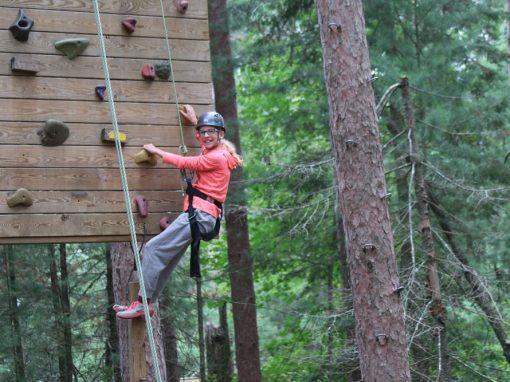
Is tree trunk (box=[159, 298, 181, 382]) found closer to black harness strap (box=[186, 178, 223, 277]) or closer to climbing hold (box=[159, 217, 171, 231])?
climbing hold (box=[159, 217, 171, 231])

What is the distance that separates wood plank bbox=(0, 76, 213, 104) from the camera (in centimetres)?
607

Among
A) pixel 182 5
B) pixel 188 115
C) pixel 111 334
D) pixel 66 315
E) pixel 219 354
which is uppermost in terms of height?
pixel 182 5

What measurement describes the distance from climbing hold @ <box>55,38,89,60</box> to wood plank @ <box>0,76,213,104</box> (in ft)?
0.63

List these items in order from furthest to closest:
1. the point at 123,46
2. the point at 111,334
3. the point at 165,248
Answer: the point at 111,334
the point at 123,46
the point at 165,248

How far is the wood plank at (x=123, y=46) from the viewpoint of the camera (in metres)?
6.10

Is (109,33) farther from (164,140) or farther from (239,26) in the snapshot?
(239,26)

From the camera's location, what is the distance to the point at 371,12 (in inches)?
450

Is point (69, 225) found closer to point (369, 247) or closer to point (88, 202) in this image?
point (88, 202)

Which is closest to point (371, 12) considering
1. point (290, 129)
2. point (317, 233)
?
point (290, 129)

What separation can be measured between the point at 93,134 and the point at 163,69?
2.42ft

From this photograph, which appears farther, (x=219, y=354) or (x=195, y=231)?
(x=219, y=354)

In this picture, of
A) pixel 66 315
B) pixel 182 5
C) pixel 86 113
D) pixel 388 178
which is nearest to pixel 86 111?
pixel 86 113

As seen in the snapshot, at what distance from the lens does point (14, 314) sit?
36.8 ft

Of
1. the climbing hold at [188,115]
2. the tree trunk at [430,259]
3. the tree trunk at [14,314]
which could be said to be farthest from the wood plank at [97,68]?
the tree trunk at [14,314]
